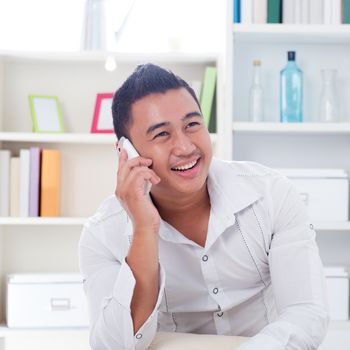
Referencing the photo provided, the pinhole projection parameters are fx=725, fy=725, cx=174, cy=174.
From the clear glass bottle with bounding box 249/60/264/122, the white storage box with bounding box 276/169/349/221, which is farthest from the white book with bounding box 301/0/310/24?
the white storage box with bounding box 276/169/349/221

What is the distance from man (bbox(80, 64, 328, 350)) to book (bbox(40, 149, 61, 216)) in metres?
1.36

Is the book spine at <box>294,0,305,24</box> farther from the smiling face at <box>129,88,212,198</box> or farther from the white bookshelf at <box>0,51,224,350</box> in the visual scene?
the smiling face at <box>129,88,212,198</box>

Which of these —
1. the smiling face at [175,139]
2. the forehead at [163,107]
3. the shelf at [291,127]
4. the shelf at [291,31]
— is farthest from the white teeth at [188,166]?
the shelf at [291,31]

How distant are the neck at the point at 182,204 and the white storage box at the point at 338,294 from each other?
4.52 feet

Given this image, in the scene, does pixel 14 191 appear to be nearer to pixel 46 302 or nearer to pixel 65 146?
pixel 65 146

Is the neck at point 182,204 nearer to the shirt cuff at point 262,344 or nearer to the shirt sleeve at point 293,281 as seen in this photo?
the shirt sleeve at point 293,281

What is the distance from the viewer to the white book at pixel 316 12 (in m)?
2.95

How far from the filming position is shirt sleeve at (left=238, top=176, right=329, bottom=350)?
1.39 metres

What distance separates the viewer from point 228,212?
5.38 feet

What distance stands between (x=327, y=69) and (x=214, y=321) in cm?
172

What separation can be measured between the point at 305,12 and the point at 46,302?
160cm

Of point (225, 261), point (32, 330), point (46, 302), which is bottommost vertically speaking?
point (32, 330)

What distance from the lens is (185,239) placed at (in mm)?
1661

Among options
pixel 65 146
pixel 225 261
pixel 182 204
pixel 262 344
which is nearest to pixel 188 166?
pixel 182 204
